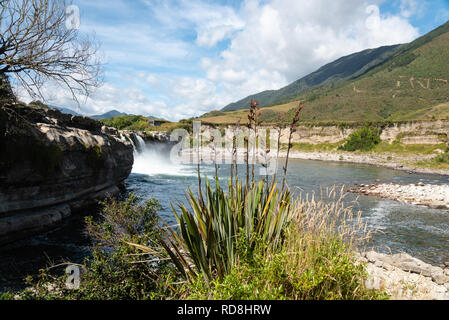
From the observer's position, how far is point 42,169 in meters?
9.23

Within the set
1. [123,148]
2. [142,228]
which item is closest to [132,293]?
[142,228]

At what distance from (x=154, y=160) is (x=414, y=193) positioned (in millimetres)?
27797

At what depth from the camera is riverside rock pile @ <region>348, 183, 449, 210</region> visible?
1660cm

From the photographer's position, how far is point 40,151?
9211mm

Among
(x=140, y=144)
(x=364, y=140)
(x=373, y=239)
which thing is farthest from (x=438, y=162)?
(x=373, y=239)

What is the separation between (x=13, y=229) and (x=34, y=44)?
19.4 ft

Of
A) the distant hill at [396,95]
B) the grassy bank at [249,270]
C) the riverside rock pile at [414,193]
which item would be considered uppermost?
the distant hill at [396,95]

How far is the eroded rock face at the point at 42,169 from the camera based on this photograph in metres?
8.21

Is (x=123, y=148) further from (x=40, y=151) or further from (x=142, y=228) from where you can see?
(x=142, y=228)

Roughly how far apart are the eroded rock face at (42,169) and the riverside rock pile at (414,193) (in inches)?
716

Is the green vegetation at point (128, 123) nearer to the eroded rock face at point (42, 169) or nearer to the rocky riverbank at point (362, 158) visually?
the rocky riverbank at point (362, 158)

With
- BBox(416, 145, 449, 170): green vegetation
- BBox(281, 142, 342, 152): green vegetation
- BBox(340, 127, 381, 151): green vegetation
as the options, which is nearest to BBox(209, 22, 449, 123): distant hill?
BBox(281, 142, 342, 152): green vegetation

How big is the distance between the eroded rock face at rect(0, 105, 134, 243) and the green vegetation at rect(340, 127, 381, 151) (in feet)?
164

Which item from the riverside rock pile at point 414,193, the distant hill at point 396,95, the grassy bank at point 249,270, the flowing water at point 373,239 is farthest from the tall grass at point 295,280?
the distant hill at point 396,95
